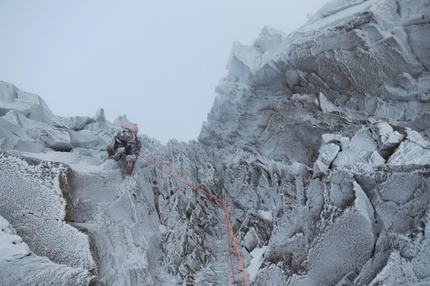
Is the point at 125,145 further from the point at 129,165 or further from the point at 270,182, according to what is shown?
the point at 270,182

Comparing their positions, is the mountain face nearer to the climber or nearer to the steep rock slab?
the steep rock slab

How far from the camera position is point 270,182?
1116cm

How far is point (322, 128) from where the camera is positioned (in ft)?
36.0

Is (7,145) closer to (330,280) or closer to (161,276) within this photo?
(161,276)

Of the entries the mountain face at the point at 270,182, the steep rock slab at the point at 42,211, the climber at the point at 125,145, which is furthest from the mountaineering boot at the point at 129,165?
the steep rock slab at the point at 42,211

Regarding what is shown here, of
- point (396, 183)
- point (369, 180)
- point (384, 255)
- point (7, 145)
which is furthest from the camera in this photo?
point (7, 145)

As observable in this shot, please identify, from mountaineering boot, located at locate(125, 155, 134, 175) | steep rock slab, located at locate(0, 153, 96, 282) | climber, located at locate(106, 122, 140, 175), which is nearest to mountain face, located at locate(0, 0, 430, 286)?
steep rock slab, located at locate(0, 153, 96, 282)

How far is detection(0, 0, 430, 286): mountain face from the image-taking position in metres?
5.48

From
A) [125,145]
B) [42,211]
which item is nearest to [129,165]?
[125,145]

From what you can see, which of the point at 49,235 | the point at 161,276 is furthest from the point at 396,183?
the point at 49,235

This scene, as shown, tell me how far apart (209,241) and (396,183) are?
245 inches

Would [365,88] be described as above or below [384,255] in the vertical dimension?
above

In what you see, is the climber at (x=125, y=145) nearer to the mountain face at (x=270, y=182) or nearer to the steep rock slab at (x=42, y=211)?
the mountain face at (x=270, y=182)

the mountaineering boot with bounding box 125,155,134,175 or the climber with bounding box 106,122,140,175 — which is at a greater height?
the climber with bounding box 106,122,140,175
